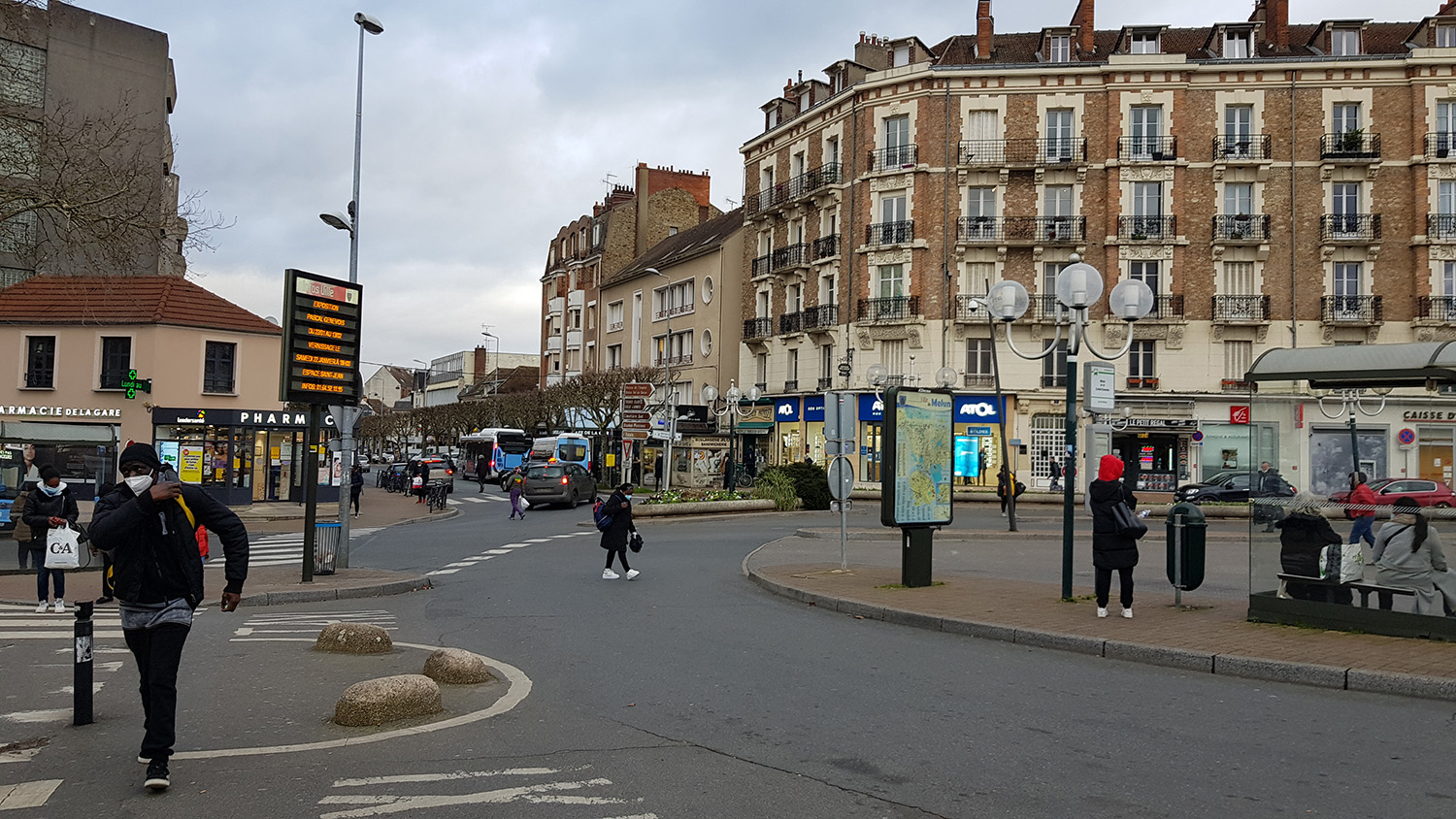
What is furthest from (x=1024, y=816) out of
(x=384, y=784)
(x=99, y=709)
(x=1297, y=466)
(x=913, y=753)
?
(x=1297, y=466)

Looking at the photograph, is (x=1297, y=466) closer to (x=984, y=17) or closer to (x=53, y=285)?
(x=53, y=285)

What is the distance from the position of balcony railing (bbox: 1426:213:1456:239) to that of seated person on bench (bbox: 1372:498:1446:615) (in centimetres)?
3840

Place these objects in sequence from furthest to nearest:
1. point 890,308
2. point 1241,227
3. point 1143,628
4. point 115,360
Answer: point 890,308
point 1241,227
point 115,360
point 1143,628

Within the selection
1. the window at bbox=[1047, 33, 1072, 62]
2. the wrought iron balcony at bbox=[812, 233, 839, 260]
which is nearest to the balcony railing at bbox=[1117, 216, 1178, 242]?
the window at bbox=[1047, 33, 1072, 62]

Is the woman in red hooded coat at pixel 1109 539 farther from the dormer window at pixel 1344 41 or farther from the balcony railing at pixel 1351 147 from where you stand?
the dormer window at pixel 1344 41

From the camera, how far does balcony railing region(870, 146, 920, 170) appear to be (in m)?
45.1

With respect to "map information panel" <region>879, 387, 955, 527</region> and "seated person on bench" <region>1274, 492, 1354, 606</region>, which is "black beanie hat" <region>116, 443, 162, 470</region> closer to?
"map information panel" <region>879, 387, 955, 527</region>

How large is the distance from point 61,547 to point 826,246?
39186 millimetres

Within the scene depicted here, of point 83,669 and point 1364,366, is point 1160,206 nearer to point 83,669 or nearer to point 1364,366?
point 1364,366

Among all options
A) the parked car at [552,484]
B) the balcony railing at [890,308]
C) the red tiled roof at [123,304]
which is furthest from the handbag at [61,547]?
the balcony railing at [890,308]

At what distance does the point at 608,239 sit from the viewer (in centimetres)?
7219

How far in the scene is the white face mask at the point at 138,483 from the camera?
5.73 m

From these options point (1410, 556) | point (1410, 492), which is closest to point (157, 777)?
point (1410, 556)

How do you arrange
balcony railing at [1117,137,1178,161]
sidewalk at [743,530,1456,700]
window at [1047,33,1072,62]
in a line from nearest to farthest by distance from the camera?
1. sidewalk at [743,530,1456,700]
2. balcony railing at [1117,137,1178,161]
3. window at [1047,33,1072,62]
